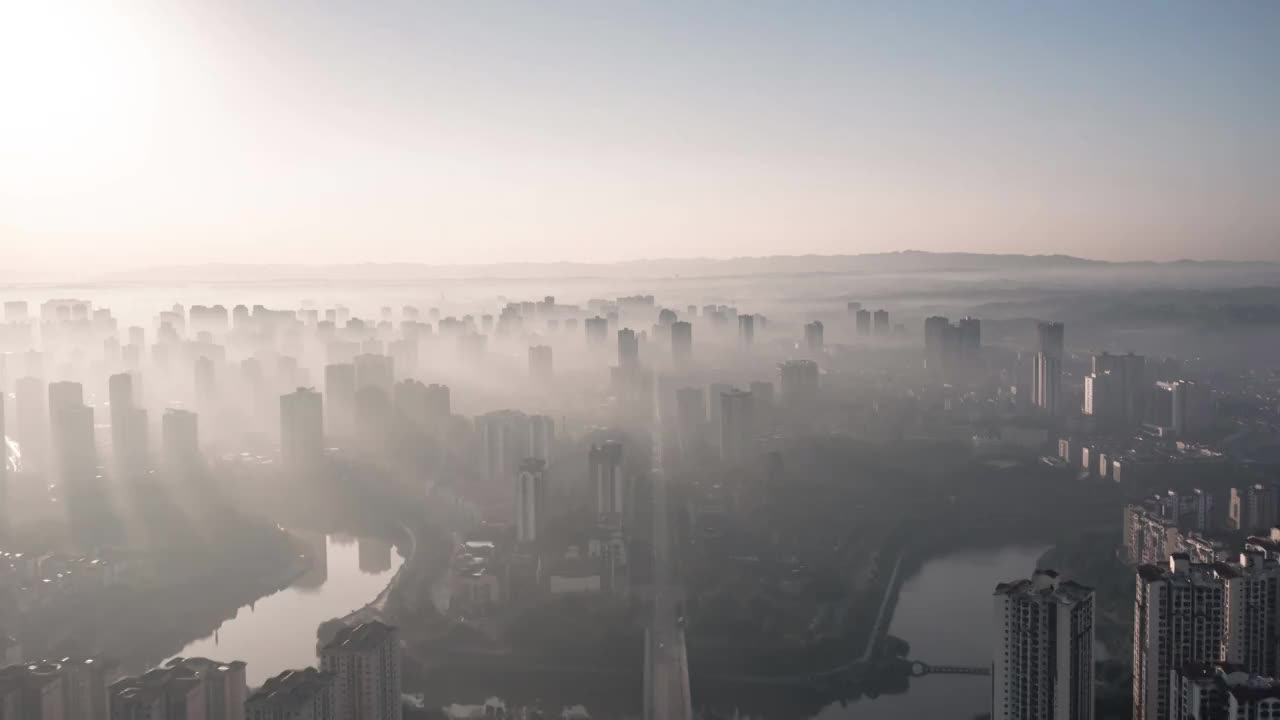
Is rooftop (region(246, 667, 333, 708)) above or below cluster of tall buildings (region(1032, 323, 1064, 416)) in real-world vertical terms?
below

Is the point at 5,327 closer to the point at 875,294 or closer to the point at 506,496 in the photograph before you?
the point at 506,496

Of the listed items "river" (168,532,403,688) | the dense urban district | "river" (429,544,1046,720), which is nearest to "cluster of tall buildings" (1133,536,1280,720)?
the dense urban district

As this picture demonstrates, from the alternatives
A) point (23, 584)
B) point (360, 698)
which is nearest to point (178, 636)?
point (23, 584)

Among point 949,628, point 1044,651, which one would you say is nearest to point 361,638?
point 1044,651

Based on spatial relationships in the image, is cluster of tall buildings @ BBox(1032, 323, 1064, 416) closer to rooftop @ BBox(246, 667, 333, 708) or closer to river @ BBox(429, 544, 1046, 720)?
river @ BBox(429, 544, 1046, 720)

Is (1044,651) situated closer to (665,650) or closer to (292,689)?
(665,650)

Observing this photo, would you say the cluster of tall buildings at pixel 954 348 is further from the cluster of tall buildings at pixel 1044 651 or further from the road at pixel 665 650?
the cluster of tall buildings at pixel 1044 651
